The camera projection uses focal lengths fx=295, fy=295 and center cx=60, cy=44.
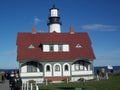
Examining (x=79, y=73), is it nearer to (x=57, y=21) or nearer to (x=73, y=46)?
(x=73, y=46)

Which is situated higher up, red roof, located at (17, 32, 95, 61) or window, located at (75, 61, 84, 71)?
red roof, located at (17, 32, 95, 61)

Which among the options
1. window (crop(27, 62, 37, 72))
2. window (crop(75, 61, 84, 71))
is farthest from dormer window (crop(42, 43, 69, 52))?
window (crop(27, 62, 37, 72))

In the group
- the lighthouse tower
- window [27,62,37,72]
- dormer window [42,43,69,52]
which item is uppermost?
the lighthouse tower

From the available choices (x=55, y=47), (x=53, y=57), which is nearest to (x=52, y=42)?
(x=55, y=47)

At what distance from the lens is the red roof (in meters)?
46.1

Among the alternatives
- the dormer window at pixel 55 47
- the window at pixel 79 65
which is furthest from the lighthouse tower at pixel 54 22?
the window at pixel 79 65

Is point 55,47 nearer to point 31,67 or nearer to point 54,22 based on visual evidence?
point 31,67

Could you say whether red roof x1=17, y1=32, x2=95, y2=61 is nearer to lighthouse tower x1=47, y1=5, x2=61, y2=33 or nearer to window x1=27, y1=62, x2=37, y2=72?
window x1=27, y1=62, x2=37, y2=72

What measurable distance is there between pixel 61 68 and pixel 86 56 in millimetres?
4541

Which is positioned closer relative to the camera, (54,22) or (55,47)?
(55,47)

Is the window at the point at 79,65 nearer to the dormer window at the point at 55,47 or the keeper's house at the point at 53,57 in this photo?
the keeper's house at the point at 53,57

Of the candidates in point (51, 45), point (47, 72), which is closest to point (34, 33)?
point (51, 45)

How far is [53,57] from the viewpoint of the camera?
46.1 meters

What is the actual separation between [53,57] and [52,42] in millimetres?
2555
